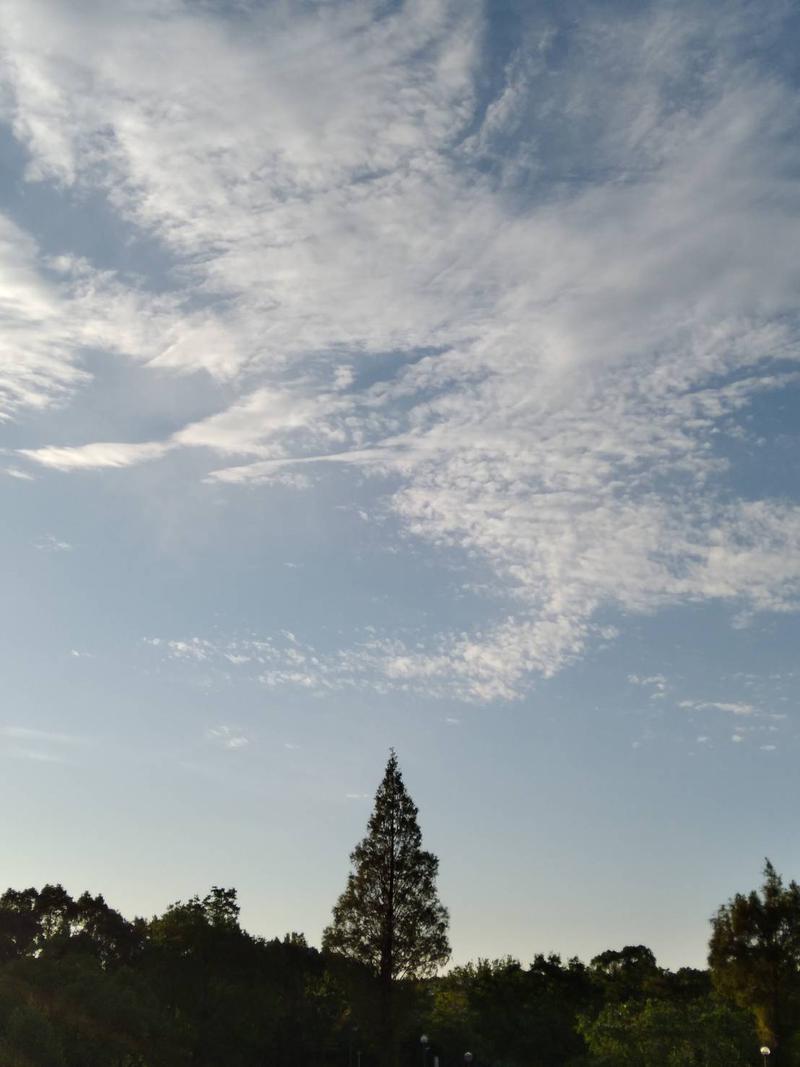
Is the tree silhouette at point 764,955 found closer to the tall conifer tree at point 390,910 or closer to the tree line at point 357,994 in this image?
the tree line at point 357,994

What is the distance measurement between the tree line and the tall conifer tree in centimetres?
9

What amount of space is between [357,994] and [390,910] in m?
5.29

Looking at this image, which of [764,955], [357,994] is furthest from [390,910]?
[764,955]

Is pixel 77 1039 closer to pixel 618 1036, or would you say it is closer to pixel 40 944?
pixel 618 1036

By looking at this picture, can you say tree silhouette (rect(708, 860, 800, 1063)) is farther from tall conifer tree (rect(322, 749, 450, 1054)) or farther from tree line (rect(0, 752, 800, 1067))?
tall conifer tree (rect(322, 749, 450, 1054))

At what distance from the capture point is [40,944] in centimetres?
9356

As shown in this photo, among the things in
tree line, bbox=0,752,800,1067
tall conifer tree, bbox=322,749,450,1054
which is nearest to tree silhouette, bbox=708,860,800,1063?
tree line, bbox=0,752,800,1067

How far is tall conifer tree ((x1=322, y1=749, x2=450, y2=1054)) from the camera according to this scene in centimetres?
6356

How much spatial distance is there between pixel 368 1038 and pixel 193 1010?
64.3ft

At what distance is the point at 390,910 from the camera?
2549 inches

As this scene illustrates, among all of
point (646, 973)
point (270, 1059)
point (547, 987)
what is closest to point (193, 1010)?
point (270, 1059)

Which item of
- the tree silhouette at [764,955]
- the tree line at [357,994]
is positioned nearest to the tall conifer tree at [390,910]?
the tree line at [357,994]

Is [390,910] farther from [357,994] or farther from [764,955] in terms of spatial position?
[764,955]

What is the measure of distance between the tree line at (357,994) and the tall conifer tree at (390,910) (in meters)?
0.09
